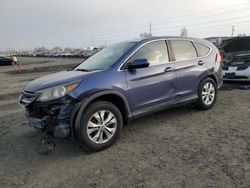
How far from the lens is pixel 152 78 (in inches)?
181

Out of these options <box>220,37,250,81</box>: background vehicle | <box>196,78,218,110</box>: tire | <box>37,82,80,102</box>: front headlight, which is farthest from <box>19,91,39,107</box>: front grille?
<box>220,37,250,81</box>: background vehicle

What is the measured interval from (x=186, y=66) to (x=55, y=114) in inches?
111

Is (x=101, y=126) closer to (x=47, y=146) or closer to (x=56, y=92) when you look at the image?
(x=56, y=92)

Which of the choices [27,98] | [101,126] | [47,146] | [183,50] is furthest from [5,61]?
[101,126]

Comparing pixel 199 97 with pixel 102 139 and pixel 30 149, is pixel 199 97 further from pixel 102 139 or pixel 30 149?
pixel 30 149

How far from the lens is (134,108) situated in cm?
439

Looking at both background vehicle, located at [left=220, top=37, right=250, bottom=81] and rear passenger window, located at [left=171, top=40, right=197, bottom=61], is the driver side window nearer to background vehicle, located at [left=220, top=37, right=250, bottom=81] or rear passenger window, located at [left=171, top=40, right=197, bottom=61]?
rear passenger window, located at [left=171, top=40, right=197, bottom=61]

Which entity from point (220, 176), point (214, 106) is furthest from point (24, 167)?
point (214, 106)

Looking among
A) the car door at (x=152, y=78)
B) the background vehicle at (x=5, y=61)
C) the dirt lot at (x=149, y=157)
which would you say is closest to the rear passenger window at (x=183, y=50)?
the car door at (x=152, y=78)

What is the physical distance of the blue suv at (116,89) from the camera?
3793mm

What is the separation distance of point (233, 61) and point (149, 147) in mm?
5613

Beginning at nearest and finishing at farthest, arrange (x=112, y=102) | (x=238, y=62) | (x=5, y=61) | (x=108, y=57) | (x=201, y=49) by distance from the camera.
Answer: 1. (x=112, y=102)
2. (x=108, y=57)
3. (x=201, y=49)
4. (x=238, y=62)
5. (x=5, y=61)

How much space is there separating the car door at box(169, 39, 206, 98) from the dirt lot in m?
0.64

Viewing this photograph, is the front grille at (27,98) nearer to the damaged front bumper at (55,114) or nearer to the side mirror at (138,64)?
the damaged front bumper at (55,114)
